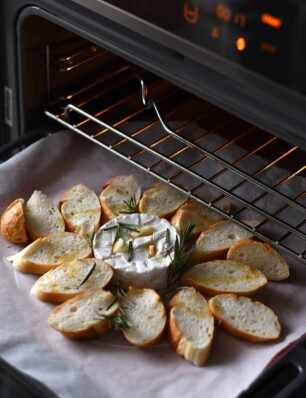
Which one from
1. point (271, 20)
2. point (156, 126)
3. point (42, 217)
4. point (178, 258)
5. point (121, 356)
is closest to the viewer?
point (271, 20)

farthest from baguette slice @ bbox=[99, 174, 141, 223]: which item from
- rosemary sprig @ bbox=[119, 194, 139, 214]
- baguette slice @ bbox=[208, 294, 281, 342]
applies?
baguette slice @ bbox=[208, 294, 281, 342]

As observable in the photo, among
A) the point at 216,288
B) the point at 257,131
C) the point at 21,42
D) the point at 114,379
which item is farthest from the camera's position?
the point at 257,131

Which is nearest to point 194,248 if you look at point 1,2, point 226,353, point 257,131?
point 226,353

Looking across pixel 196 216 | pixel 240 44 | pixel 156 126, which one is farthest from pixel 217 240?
pixel 240 44

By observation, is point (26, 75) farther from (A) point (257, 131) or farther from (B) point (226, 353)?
(B) point (226, 353)

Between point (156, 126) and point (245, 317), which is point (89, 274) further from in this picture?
point (156, 126)

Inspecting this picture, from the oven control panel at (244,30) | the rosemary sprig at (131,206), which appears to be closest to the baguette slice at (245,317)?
the rosemary sprig at (131,206)
